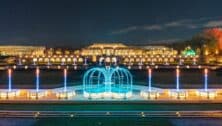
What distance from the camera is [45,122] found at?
866 inches

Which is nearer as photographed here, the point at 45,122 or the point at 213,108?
the point at 45,122

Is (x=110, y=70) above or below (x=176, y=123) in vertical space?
above

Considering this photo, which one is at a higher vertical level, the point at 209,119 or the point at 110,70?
the point at 110,70

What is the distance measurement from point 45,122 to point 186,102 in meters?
7.84

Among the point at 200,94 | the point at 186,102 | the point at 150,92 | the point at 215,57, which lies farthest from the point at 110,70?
the point at 215,57

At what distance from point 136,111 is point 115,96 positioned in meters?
5.80

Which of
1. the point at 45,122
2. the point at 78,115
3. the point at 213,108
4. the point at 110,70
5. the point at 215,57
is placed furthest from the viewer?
the point at 215,57

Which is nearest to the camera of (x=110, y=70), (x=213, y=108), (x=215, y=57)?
(x=213, y=108)

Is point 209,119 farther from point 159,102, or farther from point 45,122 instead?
point 45,122

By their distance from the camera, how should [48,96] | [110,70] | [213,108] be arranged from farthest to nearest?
1. [110,70]
2. [48,96]
3. [213,108]

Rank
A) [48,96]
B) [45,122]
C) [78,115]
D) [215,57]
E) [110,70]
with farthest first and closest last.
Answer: [215,57] → [110,70] → [48,96] → [78,115] → [45,122]

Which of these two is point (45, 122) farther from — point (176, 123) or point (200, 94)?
point (200, 94)

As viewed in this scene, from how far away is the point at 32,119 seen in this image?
907 inches

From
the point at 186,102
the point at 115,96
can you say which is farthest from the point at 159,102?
the point at 115,96
